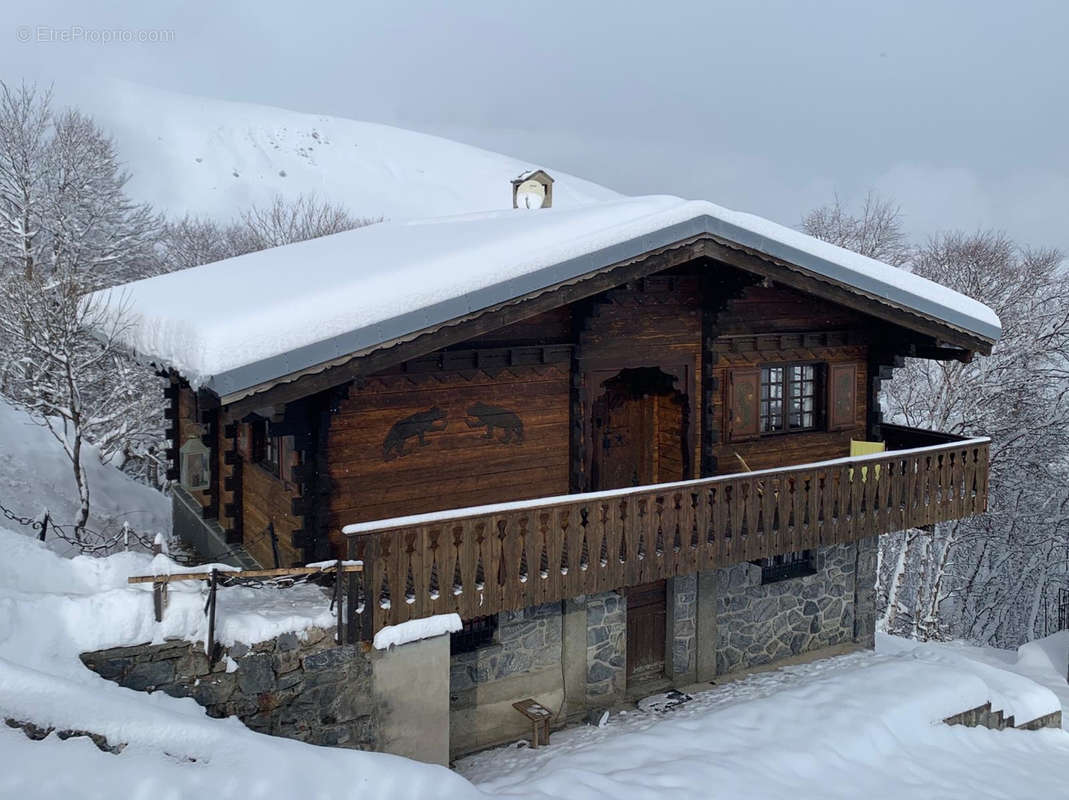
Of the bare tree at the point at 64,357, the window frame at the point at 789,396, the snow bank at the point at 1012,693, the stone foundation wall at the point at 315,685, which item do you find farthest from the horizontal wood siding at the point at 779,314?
the bare tree at the point at 64,357

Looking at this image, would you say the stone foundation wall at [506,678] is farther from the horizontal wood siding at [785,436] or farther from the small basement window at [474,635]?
the horizontal wood siding at [785,436]

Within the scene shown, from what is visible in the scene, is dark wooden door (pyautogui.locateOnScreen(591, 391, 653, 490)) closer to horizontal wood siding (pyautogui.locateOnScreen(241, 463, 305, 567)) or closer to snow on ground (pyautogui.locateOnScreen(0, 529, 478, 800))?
horizontal wood siding (pyautogui.locateOnScreen(241, 463, 305, 567))

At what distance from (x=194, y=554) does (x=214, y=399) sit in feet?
24.8

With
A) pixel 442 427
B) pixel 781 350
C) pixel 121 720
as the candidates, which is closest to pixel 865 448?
pixel 781 350

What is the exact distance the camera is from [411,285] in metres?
8.78

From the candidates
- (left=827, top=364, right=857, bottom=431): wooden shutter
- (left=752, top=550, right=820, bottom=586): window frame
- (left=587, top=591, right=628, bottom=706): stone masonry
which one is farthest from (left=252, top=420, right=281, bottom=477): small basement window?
(left=827, top=364, right=857, bottom=431): wooden shutter

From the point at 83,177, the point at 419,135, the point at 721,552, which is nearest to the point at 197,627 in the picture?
the point at 721,552

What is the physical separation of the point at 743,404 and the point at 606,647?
4053 millimetres

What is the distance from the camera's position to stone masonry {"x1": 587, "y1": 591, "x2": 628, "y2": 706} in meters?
11.6

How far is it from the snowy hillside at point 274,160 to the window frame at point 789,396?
2778 inches

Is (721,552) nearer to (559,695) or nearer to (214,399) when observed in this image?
(559,695)

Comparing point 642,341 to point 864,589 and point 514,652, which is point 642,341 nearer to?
point 514,652

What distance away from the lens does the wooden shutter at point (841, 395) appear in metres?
13.8

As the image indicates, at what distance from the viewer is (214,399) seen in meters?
7.79
